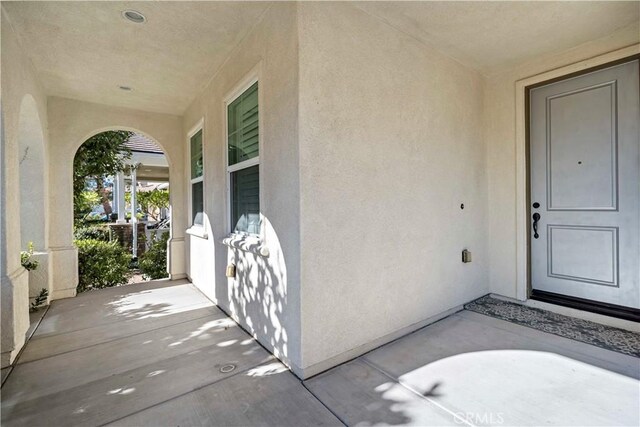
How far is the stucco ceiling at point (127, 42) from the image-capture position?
2.60 metres

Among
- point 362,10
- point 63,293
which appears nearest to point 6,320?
point 63,293

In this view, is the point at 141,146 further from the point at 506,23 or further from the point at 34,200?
the point at 506,23

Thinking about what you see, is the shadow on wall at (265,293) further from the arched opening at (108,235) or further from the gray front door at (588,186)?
the gray front door at (588,186)

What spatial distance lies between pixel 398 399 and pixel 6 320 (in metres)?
3.21

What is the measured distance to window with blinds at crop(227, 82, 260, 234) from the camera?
3053 millimetres

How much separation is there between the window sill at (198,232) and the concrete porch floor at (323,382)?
1445mm

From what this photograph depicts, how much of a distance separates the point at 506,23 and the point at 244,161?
9.54ft

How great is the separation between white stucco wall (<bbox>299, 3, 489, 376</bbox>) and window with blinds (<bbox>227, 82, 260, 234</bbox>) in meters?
0.91

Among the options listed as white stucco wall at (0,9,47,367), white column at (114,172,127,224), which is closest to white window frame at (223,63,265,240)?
white stucco wall at (0,9,47,367)

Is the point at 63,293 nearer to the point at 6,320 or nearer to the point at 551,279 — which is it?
the point at 6,320

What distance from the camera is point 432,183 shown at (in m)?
3.27

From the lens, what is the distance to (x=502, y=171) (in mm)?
3879

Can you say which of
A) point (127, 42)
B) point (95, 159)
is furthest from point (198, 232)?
point (95, 159)

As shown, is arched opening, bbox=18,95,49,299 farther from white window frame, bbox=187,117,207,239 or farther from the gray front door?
the gray front door
